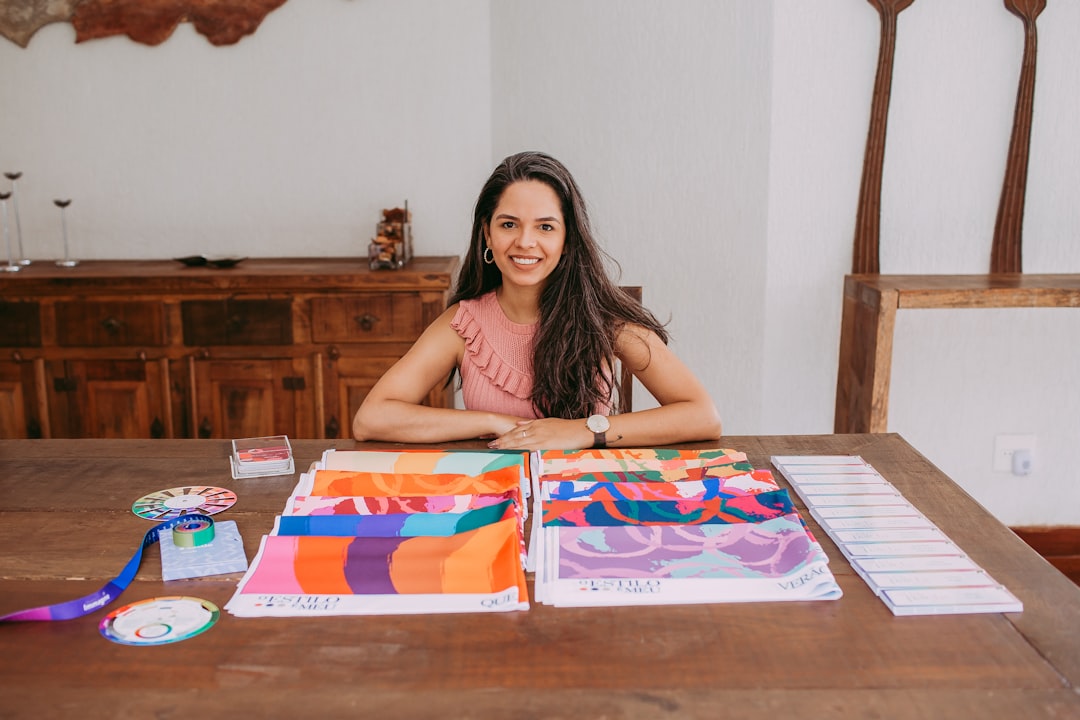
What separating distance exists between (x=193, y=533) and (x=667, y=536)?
616 millimetres

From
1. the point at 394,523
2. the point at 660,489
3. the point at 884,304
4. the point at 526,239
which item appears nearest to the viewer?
the point at 394,523

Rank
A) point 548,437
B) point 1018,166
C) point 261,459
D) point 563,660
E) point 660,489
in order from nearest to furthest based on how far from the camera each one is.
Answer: point 563,660
point 660,489
point 261,459
point 548,437
point 1018,166

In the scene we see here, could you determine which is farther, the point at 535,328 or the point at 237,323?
the point at 237,323

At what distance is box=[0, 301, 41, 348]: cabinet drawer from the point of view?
9.64ft

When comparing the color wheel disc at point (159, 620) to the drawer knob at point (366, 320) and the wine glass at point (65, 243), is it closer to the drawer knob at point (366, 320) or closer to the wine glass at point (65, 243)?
the drawer knob at point (366, 320)

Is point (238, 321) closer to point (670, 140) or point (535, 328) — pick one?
point (535, 328)

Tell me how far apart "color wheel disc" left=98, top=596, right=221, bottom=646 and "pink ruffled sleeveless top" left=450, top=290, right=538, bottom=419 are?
1.01 metres

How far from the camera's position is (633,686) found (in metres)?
0.94

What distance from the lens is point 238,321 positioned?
2938mm

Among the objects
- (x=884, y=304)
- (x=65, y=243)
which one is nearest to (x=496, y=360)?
(x=884, y=304)

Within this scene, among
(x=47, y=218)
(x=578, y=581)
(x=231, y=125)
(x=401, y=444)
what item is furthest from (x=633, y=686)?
(x=47, y=218)

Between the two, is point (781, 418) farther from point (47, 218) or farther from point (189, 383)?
point (47, 218)

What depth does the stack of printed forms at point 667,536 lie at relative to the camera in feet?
3.67

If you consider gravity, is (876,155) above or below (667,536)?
above
